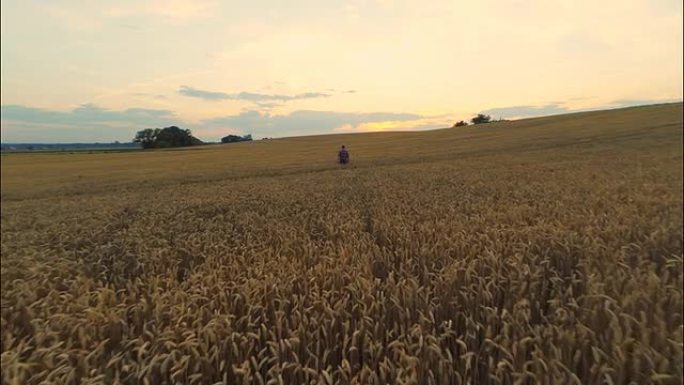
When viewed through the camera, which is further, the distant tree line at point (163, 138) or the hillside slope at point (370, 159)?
the distant tree line at point (163, 138)

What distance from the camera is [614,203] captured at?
9.78 meters

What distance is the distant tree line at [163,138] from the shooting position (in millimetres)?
97988

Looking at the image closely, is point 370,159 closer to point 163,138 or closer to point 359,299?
point 359,299

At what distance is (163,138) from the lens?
9844 centimetres

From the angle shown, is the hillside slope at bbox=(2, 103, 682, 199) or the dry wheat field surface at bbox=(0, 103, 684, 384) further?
the hillside slope at bbox=(2, 103, 682, 199)

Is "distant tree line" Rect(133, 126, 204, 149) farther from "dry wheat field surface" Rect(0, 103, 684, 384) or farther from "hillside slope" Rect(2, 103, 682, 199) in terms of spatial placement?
"dry wheat field surface" Rect(0, 103, 684, 384)

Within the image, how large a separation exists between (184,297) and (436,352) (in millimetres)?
2530

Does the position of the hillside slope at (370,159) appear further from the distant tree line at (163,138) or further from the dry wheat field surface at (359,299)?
the distant tree line at (163,138)

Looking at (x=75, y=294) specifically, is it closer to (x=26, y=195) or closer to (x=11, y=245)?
(x=11, y=245)

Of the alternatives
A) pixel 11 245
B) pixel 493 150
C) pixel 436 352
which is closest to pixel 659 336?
pixel 436 352

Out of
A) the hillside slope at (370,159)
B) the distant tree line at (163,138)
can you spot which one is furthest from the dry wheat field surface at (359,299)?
the distant tree line at (163,138)

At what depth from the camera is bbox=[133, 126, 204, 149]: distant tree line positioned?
321 feet

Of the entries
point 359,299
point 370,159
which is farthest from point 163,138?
point 359,299

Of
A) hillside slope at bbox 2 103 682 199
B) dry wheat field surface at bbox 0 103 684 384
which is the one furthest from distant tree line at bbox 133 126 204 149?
dry wheat field surface at bbox 0 103 684 384
